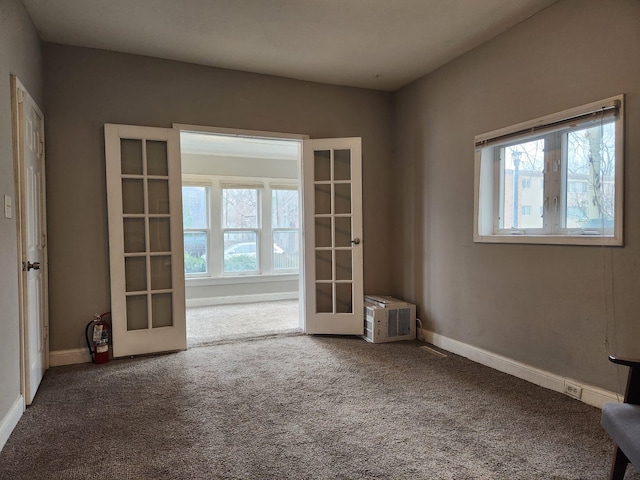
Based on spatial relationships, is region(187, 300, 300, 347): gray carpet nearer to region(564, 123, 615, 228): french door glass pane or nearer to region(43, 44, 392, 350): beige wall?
region(43, 44, 392, 350): beige wall

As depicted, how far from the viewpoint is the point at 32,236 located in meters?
2.74

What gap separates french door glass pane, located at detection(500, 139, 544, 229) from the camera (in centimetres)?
288

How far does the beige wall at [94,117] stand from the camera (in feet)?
10.6

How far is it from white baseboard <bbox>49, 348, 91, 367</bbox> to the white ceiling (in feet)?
8.26

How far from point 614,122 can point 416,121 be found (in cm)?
192

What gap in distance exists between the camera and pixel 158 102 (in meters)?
3.51

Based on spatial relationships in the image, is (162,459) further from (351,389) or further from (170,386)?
(351,389)

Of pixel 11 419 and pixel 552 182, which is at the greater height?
pixel 552 182

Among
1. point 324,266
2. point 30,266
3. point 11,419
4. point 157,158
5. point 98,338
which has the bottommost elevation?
point 11,419

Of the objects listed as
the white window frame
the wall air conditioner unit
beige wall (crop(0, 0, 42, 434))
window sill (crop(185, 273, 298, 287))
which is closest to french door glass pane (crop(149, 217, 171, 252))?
beige wall (crop(0, 0, 42, 434))

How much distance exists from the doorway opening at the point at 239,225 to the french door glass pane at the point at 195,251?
2 centimetres

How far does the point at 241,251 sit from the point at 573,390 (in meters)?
5.04

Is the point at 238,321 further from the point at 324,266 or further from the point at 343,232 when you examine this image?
the point at 343,232

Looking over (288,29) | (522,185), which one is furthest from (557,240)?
(288,29)
